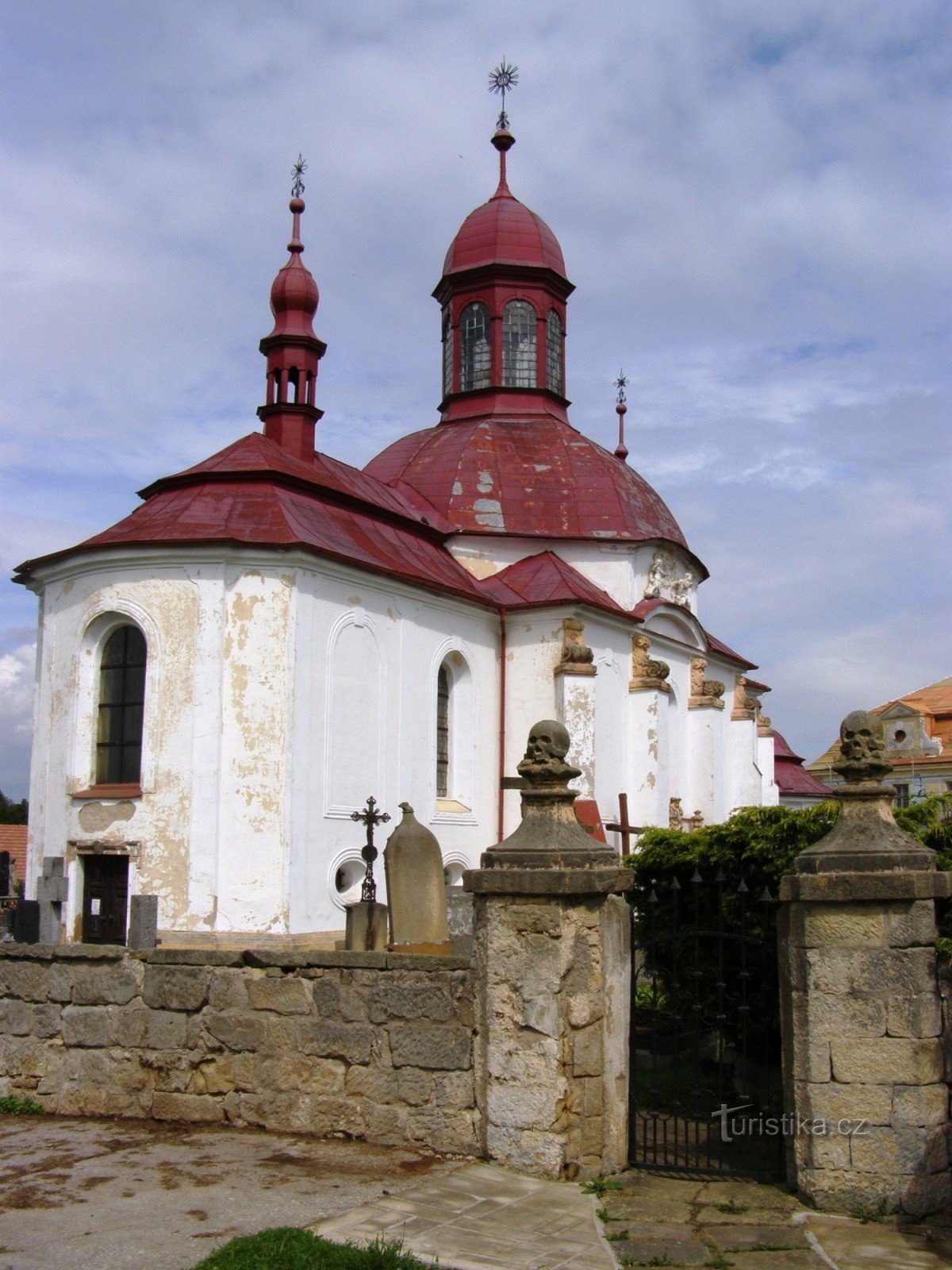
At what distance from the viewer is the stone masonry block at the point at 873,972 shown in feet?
21.7

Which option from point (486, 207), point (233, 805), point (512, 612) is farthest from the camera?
point (486, 207)

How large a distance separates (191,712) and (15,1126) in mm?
8492

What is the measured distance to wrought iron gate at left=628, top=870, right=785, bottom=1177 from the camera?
7273 millimetres

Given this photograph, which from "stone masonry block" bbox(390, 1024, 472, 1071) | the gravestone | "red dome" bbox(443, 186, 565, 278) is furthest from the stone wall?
"red dome" bbox(443, 186, 565, 278)

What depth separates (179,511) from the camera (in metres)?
17.6

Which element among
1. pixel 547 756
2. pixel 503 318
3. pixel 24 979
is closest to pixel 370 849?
pixel 24 979

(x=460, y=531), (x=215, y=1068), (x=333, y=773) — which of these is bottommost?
(x=215, y=1068)

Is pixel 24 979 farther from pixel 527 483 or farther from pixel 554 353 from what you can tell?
pixel 554 353

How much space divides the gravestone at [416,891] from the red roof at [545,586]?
11.5 m

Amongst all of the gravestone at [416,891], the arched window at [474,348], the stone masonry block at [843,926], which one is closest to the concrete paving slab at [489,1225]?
the stone masonry block at [843,926]

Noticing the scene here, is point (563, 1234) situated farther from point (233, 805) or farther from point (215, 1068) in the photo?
point (233, 805)

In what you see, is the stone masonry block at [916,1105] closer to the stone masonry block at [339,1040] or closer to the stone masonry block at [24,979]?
the stone masonry block at [339,1040]

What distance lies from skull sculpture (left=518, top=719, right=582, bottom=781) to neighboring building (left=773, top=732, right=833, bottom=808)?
3003 cm

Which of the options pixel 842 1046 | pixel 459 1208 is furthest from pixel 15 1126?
pixel 842 1046
